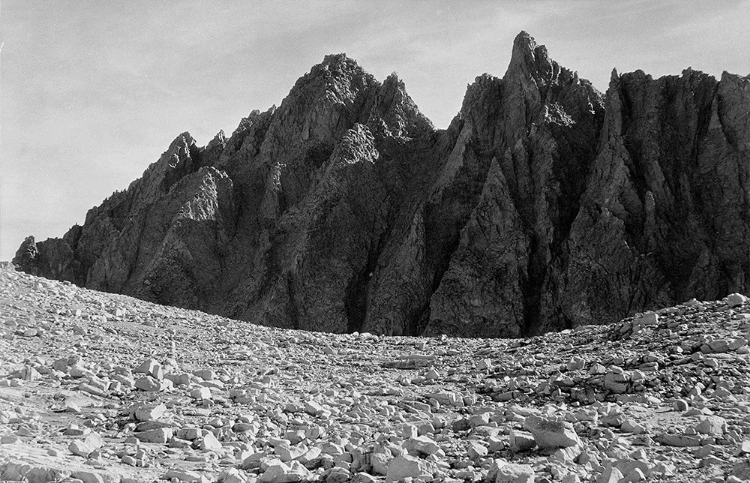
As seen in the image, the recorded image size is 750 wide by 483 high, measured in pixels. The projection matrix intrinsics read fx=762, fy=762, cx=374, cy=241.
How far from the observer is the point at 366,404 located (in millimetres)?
11688

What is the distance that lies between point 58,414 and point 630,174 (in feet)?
220

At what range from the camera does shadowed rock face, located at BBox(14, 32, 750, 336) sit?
68438mm

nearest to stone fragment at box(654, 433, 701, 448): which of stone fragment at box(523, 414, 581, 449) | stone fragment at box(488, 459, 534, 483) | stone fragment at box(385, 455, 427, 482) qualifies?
stone fragment at box(523, 414, 581, 449)

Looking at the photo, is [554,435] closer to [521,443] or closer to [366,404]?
[521,443]

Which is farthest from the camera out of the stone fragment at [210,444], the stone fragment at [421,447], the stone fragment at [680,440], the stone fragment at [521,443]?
the stone fragment at [210,444]

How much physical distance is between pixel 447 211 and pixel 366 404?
67601 millimetres

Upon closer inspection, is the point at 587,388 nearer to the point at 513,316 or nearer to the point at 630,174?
the point at 513,316

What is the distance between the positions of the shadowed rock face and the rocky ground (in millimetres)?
51017

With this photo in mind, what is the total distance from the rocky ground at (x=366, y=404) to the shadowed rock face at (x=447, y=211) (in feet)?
167

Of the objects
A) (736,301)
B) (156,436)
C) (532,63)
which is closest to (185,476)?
(156,436)

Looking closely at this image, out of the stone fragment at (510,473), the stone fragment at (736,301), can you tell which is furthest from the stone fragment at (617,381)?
the stone fragment at (736,301)

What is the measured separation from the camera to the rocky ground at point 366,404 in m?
7.69

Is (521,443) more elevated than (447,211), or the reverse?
(447,211)

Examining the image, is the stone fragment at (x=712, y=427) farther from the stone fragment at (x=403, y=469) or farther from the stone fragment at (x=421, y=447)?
the stone fragment at (x=403, y=469)
